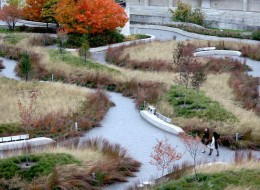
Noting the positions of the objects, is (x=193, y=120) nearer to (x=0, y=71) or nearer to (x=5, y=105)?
(x=5, y=105)

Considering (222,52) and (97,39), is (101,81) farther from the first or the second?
(222,52)

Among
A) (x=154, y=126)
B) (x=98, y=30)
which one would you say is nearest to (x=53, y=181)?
(x=154, y=126)

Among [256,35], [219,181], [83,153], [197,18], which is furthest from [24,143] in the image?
[197,18]

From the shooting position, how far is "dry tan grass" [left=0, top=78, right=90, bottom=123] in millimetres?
25559

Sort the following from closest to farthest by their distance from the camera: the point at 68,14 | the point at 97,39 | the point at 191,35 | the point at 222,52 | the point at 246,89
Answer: the point at 246,89 < the point at 222,52 < the point at 68,14 < the point at 97,39 < the point at 191,35

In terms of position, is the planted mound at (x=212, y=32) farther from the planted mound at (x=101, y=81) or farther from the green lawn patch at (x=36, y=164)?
the green lawn patch at (x=36, y=164)

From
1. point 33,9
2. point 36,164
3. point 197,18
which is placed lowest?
point 36,164

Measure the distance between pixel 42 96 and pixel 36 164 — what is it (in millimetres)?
10458

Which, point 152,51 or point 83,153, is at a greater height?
point 152,51

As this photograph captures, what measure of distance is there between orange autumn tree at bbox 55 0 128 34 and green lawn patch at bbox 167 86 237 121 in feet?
52.6

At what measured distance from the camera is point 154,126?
993 inches

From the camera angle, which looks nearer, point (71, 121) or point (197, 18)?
point (71, 121)

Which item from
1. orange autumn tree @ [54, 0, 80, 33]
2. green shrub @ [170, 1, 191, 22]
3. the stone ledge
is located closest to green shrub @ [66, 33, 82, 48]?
orange autumn tree @ [54, 0, 80, 33]

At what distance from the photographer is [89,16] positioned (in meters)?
44.1
